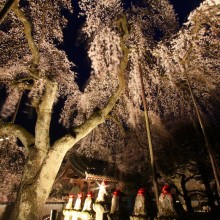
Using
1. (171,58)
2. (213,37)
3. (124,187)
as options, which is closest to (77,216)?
(171,58)

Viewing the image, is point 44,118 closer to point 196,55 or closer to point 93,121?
point 93,121

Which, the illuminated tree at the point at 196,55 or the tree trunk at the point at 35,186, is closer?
the tree trunk at the point at 35,186

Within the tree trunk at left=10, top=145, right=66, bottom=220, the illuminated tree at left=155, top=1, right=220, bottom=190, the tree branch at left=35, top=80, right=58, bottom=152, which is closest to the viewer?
the tree trunk at left=10, top=145, right=66, bottom=220

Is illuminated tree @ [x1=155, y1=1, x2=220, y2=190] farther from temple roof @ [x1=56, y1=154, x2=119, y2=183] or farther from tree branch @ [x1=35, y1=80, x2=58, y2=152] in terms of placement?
temple roof @ [x1=56, y1=154, x2=119, y2=183]

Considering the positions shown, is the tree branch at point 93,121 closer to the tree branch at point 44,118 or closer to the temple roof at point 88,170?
the tree branch at point 44,118

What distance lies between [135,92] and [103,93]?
2.10 metres

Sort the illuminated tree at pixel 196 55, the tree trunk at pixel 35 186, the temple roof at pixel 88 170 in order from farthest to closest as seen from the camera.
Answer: the temple roof at pixel 88 170 < the illuminated tree at pixel 196 55 < the tree trunk at pixel 35 186

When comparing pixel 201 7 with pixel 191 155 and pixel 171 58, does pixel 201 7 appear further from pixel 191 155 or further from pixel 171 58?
pixel 191 155

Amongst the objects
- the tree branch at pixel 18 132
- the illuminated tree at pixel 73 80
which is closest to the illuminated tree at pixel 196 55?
the illuminated tree at pixel 73 80

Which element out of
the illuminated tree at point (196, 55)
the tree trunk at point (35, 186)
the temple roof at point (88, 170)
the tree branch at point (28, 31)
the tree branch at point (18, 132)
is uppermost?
the illuminated tree at point (196, 55)

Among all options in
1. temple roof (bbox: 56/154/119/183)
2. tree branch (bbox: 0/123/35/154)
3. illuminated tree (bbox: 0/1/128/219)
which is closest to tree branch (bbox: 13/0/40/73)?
illuminated tree (bbox: 0/1/128/219)

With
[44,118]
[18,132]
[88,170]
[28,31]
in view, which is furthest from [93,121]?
[88,170]

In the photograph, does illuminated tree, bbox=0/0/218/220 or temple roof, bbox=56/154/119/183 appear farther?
temple roof, bbox=56/154/119/183

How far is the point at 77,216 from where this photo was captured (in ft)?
24.2
